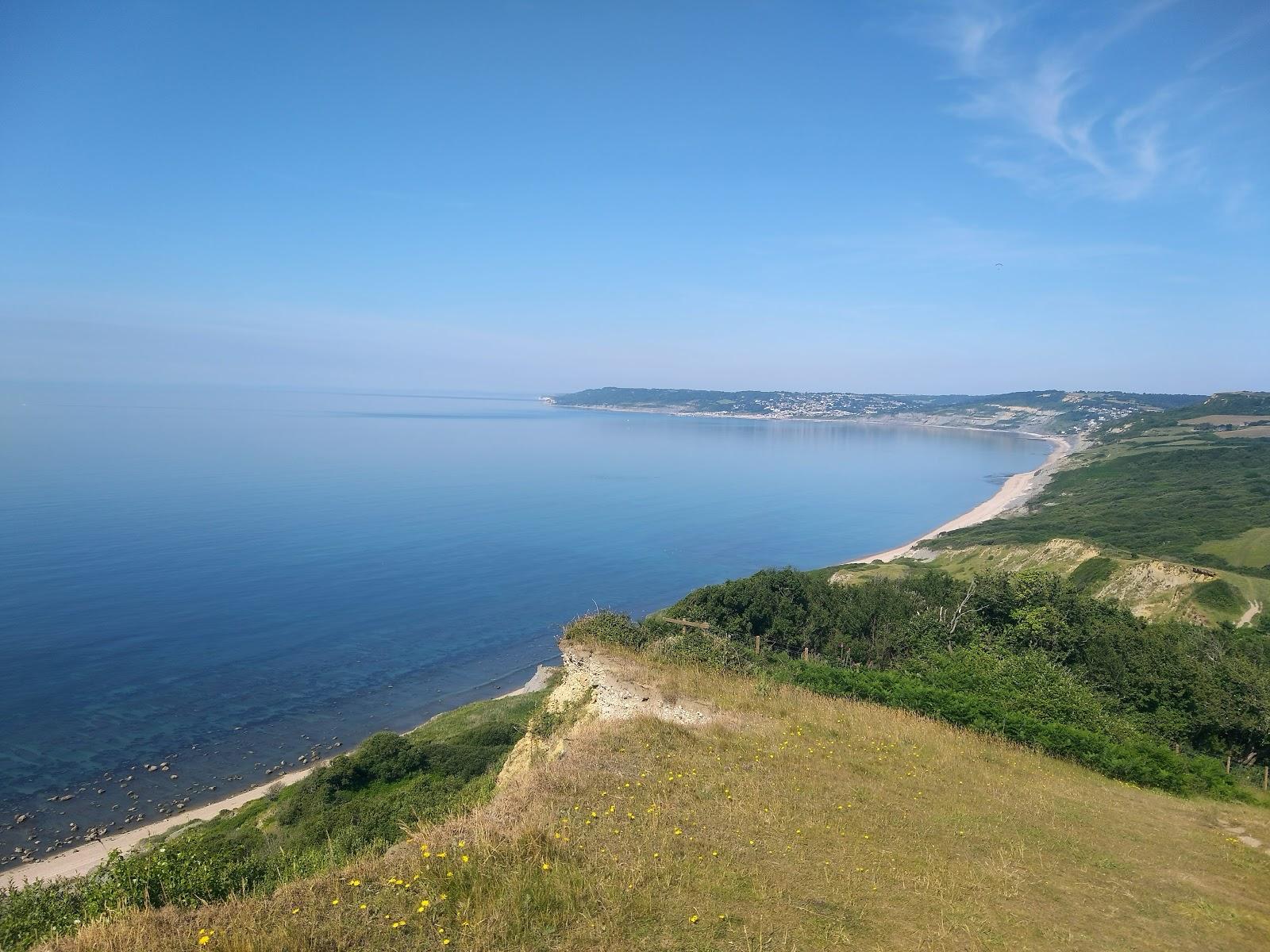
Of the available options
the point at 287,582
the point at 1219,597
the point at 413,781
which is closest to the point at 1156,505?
the point at 1219,597

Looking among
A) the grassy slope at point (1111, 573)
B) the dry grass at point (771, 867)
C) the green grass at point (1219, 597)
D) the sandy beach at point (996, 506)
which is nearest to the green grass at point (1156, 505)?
the sandy beach at point (996, 506)

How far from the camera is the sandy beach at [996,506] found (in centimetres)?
7944

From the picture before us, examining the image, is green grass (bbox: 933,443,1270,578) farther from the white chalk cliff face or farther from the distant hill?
the white chalk cliff face

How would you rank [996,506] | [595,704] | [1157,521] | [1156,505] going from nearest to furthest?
[595,704], [1157,521], [1156,505], [996,506]

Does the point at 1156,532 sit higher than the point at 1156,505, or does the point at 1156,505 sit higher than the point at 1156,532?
the point at 1156,505

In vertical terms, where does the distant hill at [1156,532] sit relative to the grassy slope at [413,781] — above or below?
above

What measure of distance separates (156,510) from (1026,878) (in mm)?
85586

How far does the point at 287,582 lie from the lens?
2218 inches

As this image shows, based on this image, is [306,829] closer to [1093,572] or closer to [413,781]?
[413,781]

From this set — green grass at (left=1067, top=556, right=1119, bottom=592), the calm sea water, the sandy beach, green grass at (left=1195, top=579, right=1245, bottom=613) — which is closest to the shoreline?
the calm sea water

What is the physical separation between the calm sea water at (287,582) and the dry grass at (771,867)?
2680cm

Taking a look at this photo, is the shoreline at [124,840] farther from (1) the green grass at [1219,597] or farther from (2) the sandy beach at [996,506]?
(2) the sandy beach at [996,506]

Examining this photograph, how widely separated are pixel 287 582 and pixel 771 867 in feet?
186

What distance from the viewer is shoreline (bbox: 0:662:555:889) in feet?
74.9
